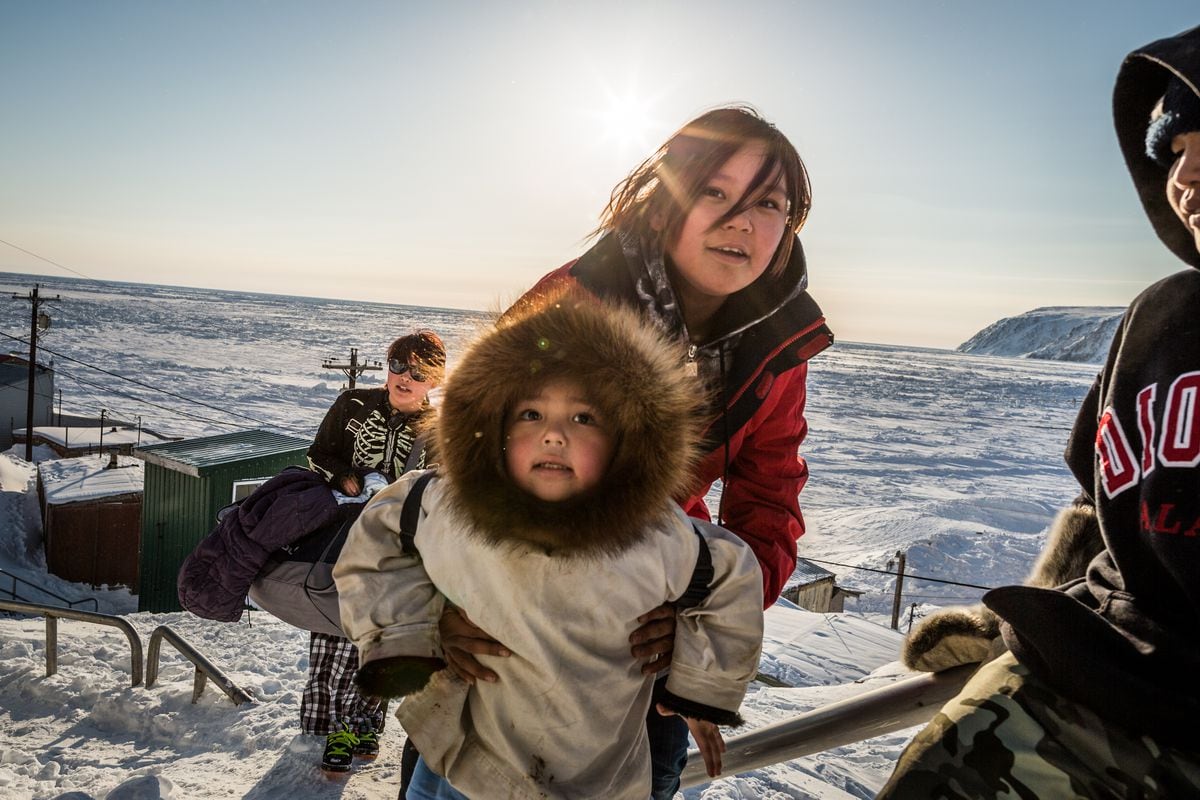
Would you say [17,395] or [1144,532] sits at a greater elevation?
[1144,532]

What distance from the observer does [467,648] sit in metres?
1.46

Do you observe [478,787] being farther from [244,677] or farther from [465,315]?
[244,677]

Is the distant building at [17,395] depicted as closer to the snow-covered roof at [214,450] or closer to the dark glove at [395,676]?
the snow-covered roof at [214,450]

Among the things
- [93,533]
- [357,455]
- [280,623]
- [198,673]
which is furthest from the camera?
[93,533]

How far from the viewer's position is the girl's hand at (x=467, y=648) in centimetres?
146

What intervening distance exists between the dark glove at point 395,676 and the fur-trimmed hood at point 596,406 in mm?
332

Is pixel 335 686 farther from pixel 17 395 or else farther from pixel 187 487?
pixel 17 395

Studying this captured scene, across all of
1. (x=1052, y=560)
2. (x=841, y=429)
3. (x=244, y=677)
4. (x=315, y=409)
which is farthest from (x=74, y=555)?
(x=841, y=429)

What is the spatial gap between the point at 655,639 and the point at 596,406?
523mm

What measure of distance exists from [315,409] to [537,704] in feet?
136

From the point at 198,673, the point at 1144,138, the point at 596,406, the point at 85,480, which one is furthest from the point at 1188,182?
the point at 85,480

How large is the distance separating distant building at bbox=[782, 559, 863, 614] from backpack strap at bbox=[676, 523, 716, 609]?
18.5m

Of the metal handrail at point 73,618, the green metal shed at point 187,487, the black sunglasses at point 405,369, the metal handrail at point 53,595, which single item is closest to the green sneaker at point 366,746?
the black sunglasses at point 405,369

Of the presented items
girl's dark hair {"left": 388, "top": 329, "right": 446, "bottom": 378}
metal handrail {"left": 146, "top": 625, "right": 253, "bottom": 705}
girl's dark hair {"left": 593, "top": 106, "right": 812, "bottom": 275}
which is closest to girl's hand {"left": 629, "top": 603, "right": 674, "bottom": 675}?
girl's dark hair {"left": 593, "top": 106, "right": 812, "bottom": 275}
